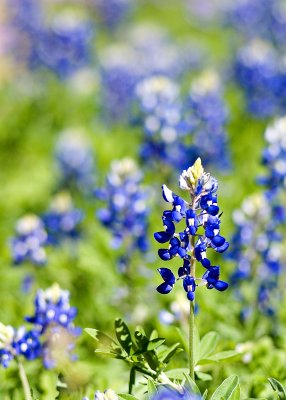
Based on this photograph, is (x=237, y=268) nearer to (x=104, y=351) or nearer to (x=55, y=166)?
(x=104, y=351)

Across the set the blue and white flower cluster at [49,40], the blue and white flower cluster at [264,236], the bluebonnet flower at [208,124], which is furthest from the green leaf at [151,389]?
the blue and white flower cluster at [49,40]

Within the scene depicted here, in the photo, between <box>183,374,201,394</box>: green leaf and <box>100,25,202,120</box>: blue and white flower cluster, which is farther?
<box>100,25,202,120</box>: blue and white flower cluster

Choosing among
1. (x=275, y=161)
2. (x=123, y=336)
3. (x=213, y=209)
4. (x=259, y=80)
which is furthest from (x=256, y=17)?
(x=123, y=336)

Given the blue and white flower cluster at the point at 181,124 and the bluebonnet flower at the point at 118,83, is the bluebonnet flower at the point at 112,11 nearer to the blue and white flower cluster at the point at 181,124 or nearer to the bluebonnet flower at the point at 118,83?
the bluebonnet flower at the point at 118,83

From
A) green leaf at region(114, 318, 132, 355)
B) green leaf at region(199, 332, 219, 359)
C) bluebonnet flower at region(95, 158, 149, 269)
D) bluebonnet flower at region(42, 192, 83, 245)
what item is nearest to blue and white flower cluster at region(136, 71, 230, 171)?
bluebonnet flower at region(42, 192, 83, 245)

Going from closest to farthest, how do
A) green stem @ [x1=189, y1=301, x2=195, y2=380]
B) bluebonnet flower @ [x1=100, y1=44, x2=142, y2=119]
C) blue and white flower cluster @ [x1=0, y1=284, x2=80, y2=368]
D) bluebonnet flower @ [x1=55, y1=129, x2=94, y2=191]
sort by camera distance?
green stem @ [x1=189, y1=301, x2=195, y2=380]
blue and white flower cluster @ [x1=0, y1=284, x2=80, y2=368]
bluebonnet flower @ [x1=55, y1=129, x2=94, y2=191]
bluebonnet flower @ [x1=100, y1=44, x2=142, y2=119]

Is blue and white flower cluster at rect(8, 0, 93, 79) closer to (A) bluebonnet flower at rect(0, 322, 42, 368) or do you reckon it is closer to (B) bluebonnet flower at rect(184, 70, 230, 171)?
(B) bluebonnet flower at rect(184, 70, 230, 171)

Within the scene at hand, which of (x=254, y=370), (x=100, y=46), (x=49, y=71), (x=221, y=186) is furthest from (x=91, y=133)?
(x=100, y=46)
